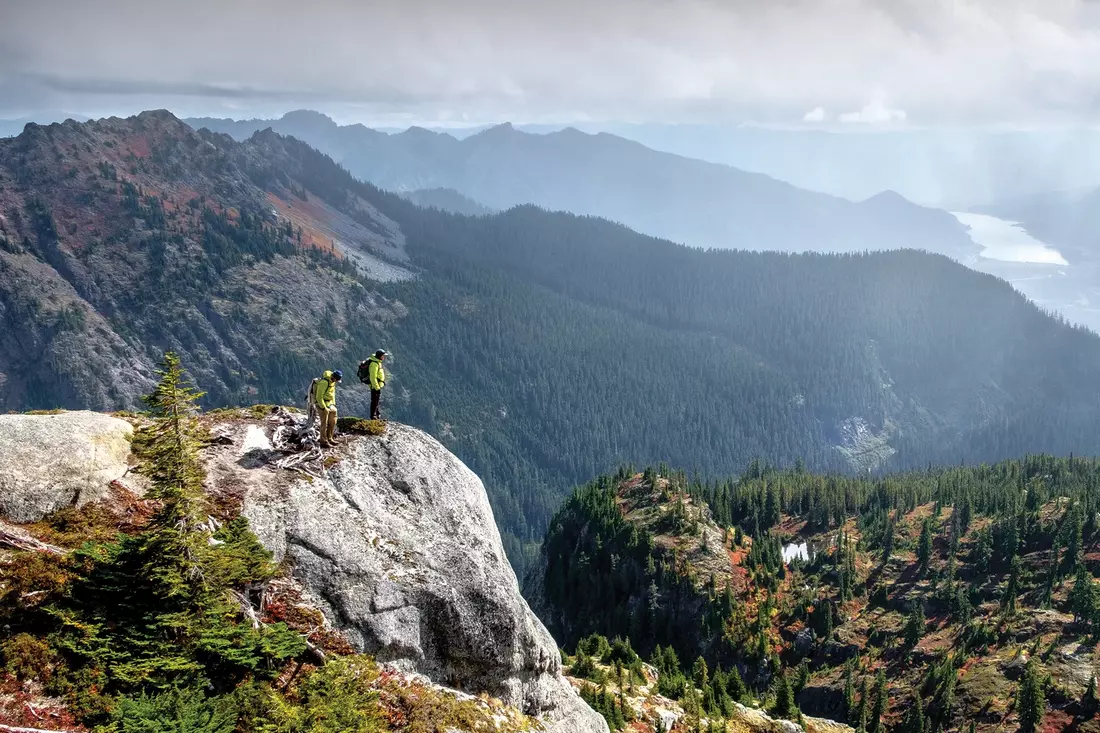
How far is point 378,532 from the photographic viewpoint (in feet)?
96.4

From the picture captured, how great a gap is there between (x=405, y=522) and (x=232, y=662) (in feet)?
31.2

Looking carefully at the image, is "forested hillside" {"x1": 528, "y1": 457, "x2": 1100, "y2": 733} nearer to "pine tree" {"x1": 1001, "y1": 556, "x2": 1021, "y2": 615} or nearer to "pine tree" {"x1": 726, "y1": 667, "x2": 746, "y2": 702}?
"pine tree" {"x1": 726, "y1": 667, "x2": 746, "y2": 702}

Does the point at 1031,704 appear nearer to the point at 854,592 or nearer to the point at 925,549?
the point at 854,592

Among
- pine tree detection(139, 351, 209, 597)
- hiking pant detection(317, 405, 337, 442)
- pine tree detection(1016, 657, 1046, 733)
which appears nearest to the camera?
pine tree detection(139, 351, 209, 597)

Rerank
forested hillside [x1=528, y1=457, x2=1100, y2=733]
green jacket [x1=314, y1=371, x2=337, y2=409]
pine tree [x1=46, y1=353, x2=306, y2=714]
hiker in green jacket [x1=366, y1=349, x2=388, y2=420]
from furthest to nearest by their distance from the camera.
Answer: forested hillside [x1=528, y1=457, x2=1100, y2=733] → hiker in green jacket [x1=366, y1=349, x2=388, y2=420] → green jacket [x1=314, y1=371, x2=337, y2=409] → pine tree [x1=46, y1=353, x2=306, y2=714]

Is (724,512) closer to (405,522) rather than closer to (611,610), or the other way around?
Result: (611,610)

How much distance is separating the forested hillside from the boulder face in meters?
39.2

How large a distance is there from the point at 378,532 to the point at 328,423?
5.76 m

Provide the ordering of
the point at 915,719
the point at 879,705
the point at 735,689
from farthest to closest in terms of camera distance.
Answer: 1. the point at 879,705
2. the point at 915,719
3. the point at 735,689

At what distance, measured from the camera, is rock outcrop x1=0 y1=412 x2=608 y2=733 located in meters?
26.4

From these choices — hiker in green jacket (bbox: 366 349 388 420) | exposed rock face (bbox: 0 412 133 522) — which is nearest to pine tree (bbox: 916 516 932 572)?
hiker in green jacket (bbox: 366 349 388 420)

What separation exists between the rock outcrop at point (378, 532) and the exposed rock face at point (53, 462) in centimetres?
5

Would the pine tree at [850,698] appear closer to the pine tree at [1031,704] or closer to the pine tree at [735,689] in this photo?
the pine tree at [1031,704]

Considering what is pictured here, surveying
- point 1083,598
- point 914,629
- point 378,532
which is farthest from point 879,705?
point 378,532
